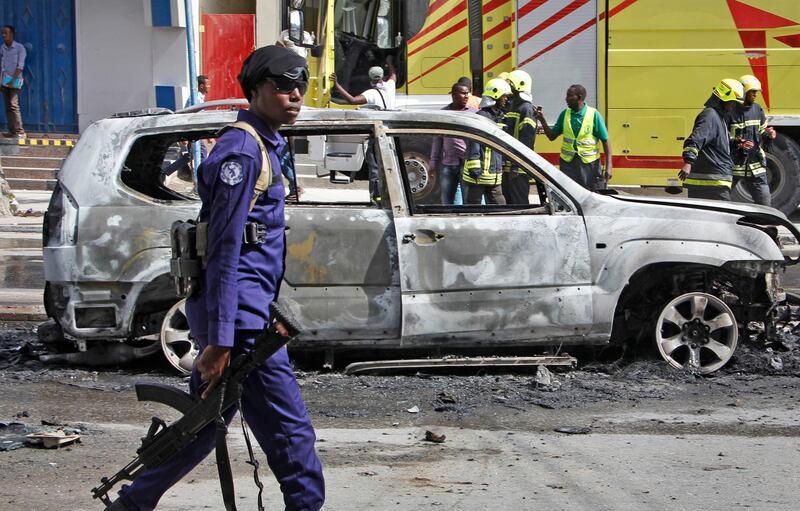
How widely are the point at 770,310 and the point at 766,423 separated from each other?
129cm

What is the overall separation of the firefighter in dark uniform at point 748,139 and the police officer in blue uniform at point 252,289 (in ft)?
26.9

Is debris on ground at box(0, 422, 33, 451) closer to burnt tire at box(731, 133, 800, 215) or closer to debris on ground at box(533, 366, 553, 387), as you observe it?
debris on ground at box(533, 366, 553, 387)

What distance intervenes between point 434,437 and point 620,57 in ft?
35.5

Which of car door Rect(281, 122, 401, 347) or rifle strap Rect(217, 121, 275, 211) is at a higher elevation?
rifle strap Rect(217, 121, 275, 211)

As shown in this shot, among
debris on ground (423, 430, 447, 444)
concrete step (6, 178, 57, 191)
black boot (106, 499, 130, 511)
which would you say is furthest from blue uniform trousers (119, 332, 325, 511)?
concrete step (6, 178, 57, 191)

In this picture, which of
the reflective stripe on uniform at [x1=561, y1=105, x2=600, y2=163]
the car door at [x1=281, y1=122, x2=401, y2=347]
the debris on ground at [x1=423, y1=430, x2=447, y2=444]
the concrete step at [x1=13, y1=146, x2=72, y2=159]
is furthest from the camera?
the concrete step at [x1=13, y1=146, x2=72, y2=159]

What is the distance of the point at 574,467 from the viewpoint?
554 cm

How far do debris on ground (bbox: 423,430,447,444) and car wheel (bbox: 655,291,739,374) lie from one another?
6.50 feet

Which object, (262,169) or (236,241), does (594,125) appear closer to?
(262,169)

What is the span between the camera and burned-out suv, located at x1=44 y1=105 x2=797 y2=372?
23.1 feet

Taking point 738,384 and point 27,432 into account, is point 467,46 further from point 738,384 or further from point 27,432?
point 27,432

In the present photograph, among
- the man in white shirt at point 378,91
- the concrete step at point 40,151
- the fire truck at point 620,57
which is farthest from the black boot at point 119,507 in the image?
the concrete step at point 40,151

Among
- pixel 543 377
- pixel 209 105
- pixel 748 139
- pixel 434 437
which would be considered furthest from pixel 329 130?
pixel 748 139

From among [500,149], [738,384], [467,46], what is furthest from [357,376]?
[467,46]
